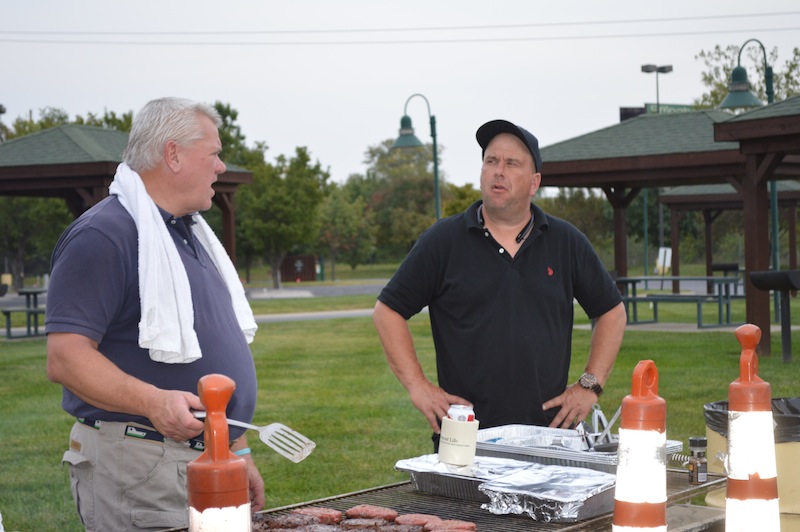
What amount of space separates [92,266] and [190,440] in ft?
2.39

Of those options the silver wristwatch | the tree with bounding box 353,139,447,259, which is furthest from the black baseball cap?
the tree with bounding box 353,139,447,259

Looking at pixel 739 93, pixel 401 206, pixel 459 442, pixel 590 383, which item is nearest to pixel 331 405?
pixel 590 383

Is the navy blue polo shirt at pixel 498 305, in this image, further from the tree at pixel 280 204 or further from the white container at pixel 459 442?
the tree at pixel 280 204

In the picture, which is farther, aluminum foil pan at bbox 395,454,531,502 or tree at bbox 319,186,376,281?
tree at bbox 319,186,376,281

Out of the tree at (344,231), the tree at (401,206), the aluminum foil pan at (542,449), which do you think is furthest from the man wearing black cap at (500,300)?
the tree at (401,206)

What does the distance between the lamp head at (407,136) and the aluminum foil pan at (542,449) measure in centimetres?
2325

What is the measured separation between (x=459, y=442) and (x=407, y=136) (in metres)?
24.9

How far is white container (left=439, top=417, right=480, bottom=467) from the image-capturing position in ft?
12.0

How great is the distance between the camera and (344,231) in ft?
240

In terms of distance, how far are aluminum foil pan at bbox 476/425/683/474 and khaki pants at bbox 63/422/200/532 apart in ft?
3.60

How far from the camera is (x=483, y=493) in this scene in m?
3.64

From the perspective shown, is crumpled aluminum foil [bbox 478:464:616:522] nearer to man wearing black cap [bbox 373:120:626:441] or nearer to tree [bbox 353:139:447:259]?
man wearing black cap [bbox 373:120:626:441]

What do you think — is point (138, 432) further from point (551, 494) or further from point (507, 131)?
point (507, 131)

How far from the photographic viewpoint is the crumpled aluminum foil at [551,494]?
130 inches
